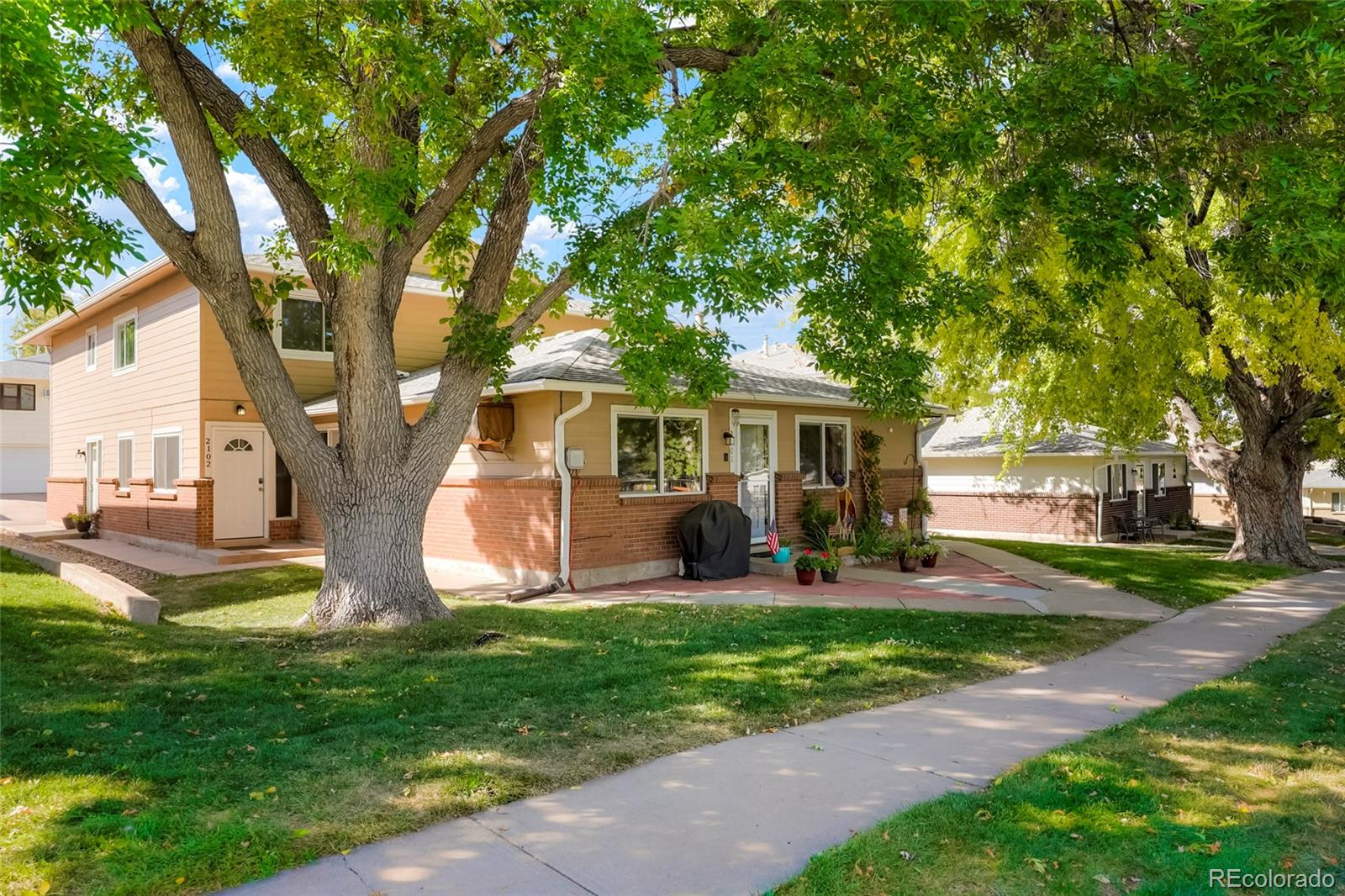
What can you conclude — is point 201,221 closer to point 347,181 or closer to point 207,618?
point 347,181

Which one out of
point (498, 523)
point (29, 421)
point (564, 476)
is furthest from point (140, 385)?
point (29, 421)

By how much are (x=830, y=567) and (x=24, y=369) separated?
3694 centimetres

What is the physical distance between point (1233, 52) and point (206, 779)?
7983 millimetres

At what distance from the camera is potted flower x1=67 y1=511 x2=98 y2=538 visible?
19.2 metres

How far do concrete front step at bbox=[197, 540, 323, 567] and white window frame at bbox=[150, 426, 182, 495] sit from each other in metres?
1.99

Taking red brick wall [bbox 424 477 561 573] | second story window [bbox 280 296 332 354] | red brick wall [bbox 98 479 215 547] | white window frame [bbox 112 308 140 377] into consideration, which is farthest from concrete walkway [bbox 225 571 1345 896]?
white window frame [bbox 112 308 140 377]

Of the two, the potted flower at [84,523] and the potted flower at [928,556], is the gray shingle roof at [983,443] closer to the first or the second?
the potted flower at [928,556]

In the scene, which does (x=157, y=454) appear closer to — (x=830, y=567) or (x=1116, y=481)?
(x=830, y=567)

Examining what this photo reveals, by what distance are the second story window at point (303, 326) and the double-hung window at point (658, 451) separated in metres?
7.26

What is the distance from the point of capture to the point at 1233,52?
19.6 feet

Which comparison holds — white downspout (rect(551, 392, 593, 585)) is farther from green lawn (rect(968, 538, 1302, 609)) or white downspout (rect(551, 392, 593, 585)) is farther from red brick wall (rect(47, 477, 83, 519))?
red brick wall (rect(47, 477, 83, 519))

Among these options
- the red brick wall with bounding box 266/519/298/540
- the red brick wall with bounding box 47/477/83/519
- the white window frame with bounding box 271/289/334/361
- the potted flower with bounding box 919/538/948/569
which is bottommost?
the potted flower with bounding box 919/538/948/569

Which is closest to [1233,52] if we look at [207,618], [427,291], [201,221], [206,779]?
[206,779]

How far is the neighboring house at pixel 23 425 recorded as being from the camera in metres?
34.6
